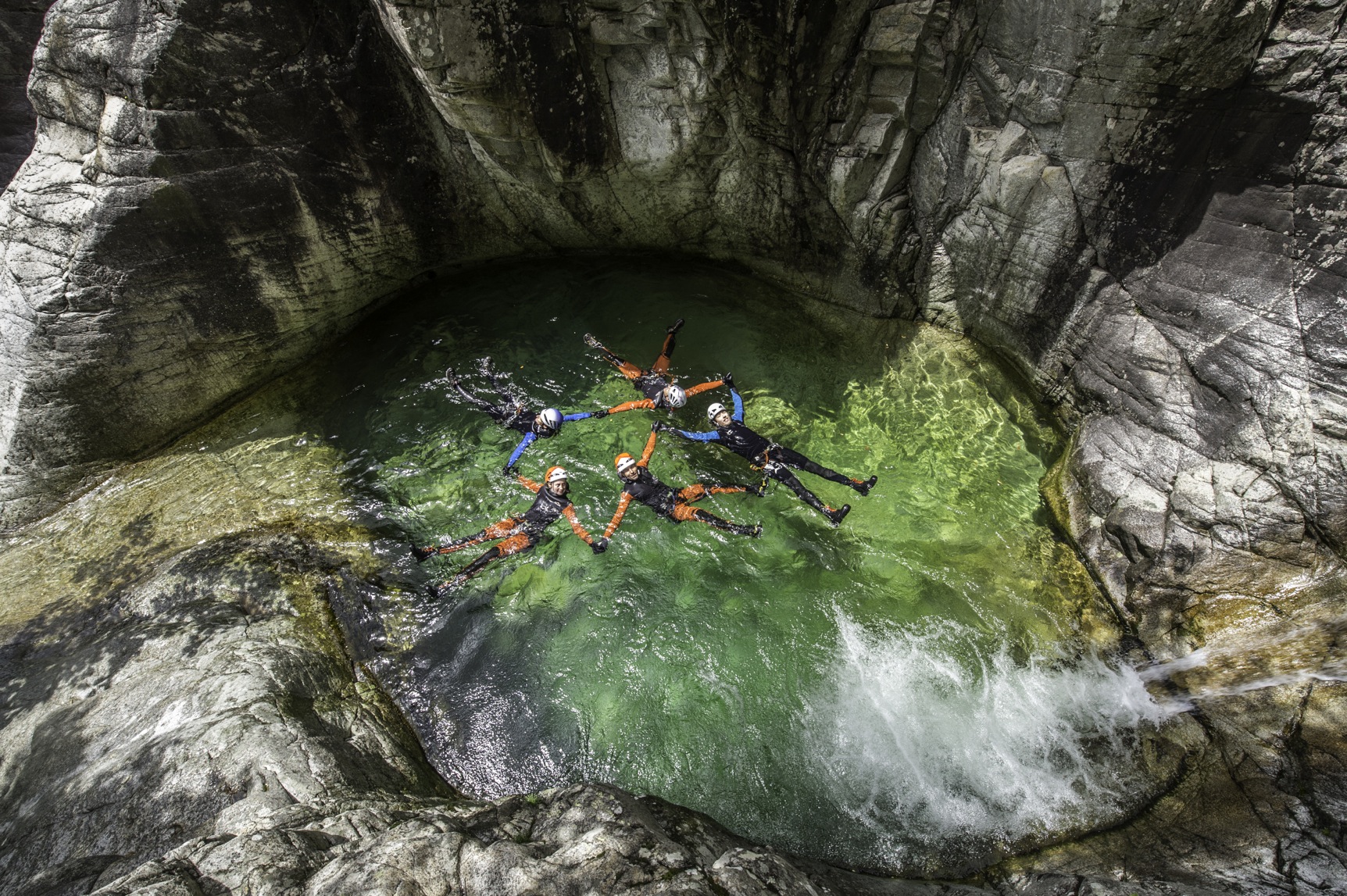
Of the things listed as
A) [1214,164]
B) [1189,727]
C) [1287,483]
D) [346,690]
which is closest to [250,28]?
[346,690]

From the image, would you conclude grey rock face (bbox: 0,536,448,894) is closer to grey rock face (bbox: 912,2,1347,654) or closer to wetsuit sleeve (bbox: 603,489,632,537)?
wetsuit sleeve (bbox: 603,489,632,537)

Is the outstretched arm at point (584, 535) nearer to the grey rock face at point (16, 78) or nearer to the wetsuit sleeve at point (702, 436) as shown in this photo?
the wetsuit sleeve at point (702, 436)

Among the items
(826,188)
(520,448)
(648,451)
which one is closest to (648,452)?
(648,451)

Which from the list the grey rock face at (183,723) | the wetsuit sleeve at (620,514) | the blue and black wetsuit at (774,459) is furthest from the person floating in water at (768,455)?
the grey rock face at (183,723)

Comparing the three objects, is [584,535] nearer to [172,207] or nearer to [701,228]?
[701,228]

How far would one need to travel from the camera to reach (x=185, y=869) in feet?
10.7

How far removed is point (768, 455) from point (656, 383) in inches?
79.5

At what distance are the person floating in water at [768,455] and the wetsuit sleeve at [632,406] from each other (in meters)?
0.44

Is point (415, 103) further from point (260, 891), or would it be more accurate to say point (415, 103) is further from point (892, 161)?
point (260, 891)

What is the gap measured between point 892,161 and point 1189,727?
6843 millimetres

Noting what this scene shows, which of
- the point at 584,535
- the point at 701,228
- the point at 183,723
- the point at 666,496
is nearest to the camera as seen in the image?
the point at 183,723

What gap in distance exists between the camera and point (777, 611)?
626cm

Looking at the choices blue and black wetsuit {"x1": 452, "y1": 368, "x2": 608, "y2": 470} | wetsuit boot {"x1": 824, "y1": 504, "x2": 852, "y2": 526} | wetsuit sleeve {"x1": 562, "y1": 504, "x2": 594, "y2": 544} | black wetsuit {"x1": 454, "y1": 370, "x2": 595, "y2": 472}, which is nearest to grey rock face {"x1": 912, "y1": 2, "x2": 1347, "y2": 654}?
wetsuit boot {"x1": 824, "y1": 504, "x2": 852, "y2": 526}

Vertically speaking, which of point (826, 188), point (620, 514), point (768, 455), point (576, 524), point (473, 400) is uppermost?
point (826, 188)
